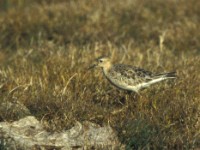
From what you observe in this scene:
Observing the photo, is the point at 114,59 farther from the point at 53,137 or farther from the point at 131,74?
the point at 53,137

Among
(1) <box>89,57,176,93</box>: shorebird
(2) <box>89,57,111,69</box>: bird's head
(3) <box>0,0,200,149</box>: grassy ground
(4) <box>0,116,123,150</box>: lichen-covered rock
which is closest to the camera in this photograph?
(4) <box>0,116,123,150</box>: lichen-covered rock

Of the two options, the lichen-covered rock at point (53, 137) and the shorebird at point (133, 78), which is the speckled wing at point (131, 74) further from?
the lichen-covered rock at point (53, 137)

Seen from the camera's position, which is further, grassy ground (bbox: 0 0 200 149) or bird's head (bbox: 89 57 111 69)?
bird's head (bbox: 89 57 111 69)

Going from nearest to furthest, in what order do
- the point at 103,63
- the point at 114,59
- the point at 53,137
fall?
the point at 53,137
the point at 103,63
the point at 114,59

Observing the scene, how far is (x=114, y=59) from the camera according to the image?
888 cm

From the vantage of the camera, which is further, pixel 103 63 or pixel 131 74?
pixel 103 63

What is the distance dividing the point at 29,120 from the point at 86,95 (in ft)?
3.86

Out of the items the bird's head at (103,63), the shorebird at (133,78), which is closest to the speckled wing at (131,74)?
the shorebird at (133,78)

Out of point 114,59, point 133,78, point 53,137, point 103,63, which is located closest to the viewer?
point 53,137

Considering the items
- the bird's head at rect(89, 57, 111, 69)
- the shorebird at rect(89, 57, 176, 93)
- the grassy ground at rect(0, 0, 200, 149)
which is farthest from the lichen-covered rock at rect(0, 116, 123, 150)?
the bird's head at rect(89, 57, 111, 69)

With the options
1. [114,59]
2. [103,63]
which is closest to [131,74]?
[103,63]

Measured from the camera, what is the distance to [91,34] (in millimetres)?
10906

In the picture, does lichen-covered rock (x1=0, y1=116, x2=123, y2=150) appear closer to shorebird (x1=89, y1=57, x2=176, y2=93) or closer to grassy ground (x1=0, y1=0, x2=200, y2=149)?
grassy ground (x1=0, y1=0, x2=200, y2=149)

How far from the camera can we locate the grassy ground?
624 cm
